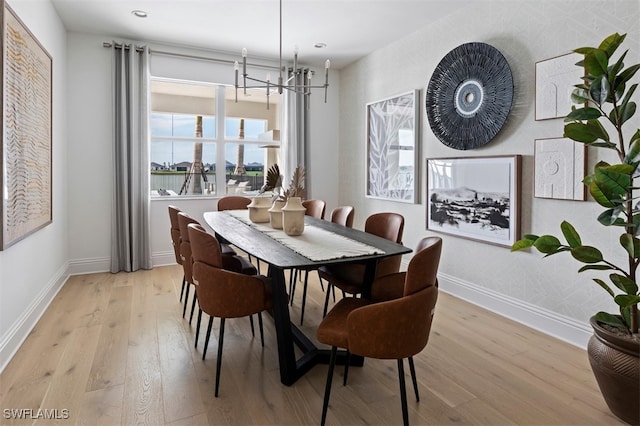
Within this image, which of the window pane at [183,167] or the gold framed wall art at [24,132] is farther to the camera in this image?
the window pane at [183,167]

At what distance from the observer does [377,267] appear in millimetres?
2668

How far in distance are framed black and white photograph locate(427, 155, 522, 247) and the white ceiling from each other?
58.9 inches

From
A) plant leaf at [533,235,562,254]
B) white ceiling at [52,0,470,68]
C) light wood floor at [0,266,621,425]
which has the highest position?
white ceiling at [52,0,470,68]

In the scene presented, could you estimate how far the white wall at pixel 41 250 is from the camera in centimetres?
249

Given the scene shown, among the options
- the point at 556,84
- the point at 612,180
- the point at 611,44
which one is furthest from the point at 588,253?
the point at 556,84

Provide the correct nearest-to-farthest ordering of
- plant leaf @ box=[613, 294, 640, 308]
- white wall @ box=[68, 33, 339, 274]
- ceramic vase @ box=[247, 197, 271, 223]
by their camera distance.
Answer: plant leaf @ box=[613, 294, 640, 308]
ceramic vase @ box=[247, 197, 271, 223]
white wall @ box=[68, 33, 339, 274]

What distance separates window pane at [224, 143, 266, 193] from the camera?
5293 mm

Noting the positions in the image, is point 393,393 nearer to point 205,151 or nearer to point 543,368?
point 543,368

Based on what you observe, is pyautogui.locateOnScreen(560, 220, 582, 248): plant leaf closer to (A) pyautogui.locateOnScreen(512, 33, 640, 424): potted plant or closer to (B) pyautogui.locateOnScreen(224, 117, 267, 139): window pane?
(A) pyautogui.locateOnScreen(512, 33, 640, 424): potted plant

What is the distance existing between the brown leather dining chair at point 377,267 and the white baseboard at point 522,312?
1.13 m

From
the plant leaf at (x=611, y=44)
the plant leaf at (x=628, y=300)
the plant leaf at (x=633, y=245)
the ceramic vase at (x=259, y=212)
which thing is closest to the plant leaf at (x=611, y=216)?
the plant leaf at (x=633, y=245)

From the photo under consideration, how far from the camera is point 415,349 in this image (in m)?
1.70

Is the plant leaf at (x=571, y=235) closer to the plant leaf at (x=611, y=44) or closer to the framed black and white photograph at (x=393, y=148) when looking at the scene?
the plant leaf at (x=611, y=44)

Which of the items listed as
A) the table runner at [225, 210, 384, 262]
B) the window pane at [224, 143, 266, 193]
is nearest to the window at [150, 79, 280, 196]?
the window pane at [224, 143, 266, 193]
